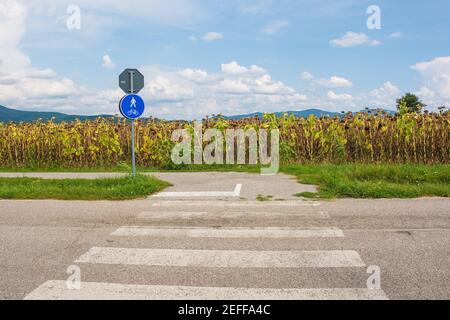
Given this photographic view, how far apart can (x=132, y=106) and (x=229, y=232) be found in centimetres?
606

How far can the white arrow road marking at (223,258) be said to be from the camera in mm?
5273

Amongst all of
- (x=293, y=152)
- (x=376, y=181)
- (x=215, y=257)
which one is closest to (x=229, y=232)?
(x=215, y=257)

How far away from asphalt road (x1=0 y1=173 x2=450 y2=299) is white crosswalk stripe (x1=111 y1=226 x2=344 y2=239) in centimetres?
2

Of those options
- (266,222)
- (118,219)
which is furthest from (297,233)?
(118,219)

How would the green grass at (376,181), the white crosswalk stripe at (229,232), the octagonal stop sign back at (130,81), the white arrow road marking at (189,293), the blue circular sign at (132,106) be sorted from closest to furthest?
the white arrow road marking at (189,293), the white crosswalk stripe at (229,232), the green grass at (376,181), the blue circular sign at (132,106), the octagonal stop sign back at (130,81)

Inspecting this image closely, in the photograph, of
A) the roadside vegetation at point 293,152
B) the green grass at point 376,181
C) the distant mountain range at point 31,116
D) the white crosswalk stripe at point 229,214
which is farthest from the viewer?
the distant mountain range at point 31,116

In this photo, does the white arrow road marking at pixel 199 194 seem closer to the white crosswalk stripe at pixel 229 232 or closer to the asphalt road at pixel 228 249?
the asphalt road at pixel 228 249

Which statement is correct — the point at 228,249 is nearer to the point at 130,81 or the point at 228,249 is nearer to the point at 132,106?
the point at 132,106

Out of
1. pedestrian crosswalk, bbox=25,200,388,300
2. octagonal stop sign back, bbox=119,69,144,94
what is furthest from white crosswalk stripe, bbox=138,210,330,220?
octagonal stop sign back, bbox=119,69,144,94

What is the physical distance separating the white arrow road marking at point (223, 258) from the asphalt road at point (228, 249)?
0.5 inches

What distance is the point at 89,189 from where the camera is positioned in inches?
429

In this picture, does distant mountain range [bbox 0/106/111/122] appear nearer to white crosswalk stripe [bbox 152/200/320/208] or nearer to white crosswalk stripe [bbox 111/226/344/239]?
white crosswalk stripe [bbox 152/200/320/208]

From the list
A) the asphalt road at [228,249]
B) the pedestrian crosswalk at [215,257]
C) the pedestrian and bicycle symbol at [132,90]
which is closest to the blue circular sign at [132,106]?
the pedestrian and bicycle symbol at [132,90]

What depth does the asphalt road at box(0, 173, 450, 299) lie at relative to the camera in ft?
14.9
